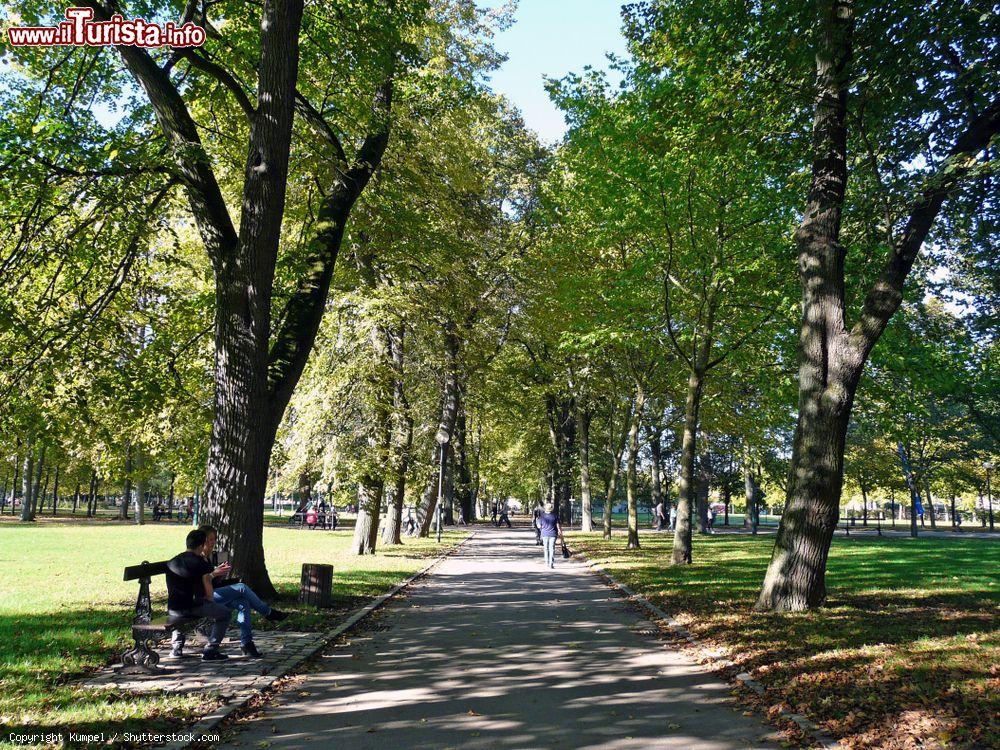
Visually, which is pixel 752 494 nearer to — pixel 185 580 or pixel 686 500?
pixel 686 500

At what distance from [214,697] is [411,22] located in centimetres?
1145

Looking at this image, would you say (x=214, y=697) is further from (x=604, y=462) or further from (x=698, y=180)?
(x=604, y=462)

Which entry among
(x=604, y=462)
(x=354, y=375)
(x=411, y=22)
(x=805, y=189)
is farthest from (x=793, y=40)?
(x=604, y=462)

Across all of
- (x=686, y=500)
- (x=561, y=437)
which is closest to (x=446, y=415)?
(x=686, y=500)

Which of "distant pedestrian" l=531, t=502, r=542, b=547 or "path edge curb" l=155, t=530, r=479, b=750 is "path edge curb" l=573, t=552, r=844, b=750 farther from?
"path edge curb" l=155, t=530, r=479, b=750

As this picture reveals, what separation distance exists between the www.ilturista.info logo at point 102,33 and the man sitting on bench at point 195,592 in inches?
262

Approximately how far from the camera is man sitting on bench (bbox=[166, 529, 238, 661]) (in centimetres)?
727

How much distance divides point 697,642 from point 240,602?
5.36 m

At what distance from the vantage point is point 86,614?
10.2m

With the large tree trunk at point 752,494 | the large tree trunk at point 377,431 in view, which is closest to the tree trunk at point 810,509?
the large tree trunk at point 377,431

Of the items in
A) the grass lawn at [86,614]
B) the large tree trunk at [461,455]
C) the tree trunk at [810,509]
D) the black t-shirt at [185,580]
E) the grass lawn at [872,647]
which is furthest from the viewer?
the large tree trunk at [461,455]

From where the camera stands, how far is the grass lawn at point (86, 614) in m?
5.52

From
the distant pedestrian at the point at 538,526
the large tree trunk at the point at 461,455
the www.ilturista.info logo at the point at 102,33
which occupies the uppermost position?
the www.ilturista.info logo at the point at 102,33

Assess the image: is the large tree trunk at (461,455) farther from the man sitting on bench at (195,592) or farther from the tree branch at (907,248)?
the man sitting on bench at (195,592)
